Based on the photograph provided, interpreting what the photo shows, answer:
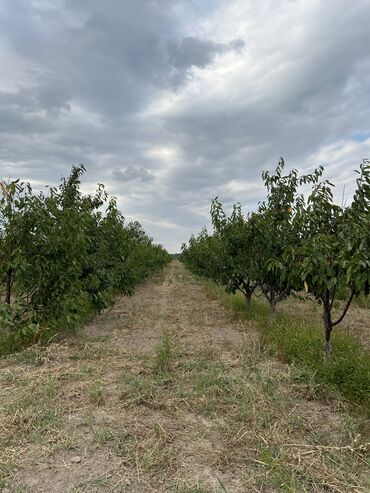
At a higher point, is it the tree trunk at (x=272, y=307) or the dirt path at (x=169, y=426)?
the tree trunk at (x=272, y=307)

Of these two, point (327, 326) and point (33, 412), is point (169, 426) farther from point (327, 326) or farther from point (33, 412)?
point (327, 326)

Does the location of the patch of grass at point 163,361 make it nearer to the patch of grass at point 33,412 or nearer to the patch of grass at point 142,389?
the patch of grass at point 142,389

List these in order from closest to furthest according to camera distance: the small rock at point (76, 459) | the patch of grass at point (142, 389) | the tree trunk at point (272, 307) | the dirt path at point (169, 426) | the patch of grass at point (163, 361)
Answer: the dirt path at point (169, 426), the small rock at point (76, 459), the patch of grass at point (142, 389), the patch of grass at point (163, 361), the tree trunk at point (272, 307)

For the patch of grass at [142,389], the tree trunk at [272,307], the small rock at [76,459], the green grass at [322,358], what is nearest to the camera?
the small rock at [76,459]

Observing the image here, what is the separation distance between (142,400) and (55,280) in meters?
3.28

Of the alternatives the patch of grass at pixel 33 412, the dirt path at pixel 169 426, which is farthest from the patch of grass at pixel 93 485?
the patch of grass at pixel 33 412

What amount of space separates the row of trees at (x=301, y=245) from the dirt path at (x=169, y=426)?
1306 mm

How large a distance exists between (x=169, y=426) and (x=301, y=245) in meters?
3.81

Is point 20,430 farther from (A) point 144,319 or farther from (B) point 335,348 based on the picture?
(A) point 144,319

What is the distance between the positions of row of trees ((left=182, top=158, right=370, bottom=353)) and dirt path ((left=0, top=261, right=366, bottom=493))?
1.31m

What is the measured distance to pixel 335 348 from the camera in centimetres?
560

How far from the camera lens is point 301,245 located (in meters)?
6.00

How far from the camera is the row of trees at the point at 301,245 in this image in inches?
161

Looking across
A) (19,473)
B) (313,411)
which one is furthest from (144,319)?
(19,473)
